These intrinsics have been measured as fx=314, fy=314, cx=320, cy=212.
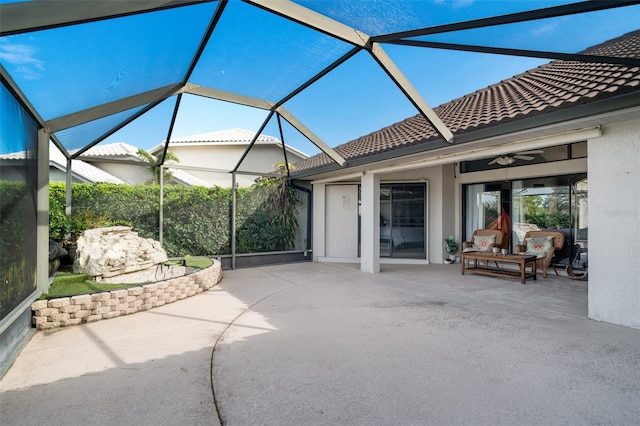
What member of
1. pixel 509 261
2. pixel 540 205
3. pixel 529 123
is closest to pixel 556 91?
pixel 529 123

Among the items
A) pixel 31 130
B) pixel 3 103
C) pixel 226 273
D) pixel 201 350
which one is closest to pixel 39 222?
pixel 31 130

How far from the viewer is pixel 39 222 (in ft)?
14.4

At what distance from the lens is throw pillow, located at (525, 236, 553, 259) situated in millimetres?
7301

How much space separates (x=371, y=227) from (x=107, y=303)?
5.78 metres

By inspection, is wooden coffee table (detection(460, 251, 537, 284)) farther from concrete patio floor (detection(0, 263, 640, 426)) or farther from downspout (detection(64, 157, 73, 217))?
downspout (detection(64, 157, 73, 217))

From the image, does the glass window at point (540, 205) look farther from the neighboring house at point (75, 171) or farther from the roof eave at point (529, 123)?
the neighboring house at point (75, 171)

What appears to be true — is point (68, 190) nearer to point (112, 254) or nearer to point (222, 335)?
point (112, 254)

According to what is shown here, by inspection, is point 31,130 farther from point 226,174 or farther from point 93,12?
point 226,174

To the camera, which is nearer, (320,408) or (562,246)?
(320,408)

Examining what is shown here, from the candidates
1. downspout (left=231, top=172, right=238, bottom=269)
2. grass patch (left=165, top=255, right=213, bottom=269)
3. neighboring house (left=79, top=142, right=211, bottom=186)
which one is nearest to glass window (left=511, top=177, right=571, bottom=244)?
downspout (left=231, top=172, right=238, bottom=269)

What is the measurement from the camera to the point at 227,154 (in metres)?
12.8

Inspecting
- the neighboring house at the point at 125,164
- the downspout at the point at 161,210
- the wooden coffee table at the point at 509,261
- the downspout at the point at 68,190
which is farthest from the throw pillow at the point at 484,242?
the downspout at the point at 68,190

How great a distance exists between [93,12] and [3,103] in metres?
1.49

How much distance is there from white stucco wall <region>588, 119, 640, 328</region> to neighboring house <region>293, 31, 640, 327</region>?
0.03ft
